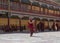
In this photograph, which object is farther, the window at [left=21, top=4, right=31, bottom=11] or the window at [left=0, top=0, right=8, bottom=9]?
the window at [left=21, top=4, right=31, bottom=11]

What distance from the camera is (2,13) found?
32.8m

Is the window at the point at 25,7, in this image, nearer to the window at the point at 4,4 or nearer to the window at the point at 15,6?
the window at the point at 15,6

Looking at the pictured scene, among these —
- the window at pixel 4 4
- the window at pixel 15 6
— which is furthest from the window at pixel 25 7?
the window at pixel 4 4

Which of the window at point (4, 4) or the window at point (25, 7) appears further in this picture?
the window at point (25, 7)

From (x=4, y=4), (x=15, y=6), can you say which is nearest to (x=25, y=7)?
(x=15, y=6)

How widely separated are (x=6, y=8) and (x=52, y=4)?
75.6ft

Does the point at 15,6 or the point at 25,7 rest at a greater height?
the point at 15,6

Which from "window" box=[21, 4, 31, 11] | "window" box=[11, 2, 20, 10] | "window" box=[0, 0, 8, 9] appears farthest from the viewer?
"window" box=[21, 4, 31, 11]

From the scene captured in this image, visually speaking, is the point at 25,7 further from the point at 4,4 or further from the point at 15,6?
the point at 4,4

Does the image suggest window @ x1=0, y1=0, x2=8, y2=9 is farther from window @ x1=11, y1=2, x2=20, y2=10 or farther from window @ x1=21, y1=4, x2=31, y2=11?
window @ x1=21, y1=4, x2=31, y2=11

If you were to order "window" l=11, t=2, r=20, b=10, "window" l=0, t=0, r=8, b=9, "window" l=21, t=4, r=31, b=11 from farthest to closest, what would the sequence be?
"window" l=21, t=4, r=31, b=11 < "window" l=11, t=2, r=20, b=10 < "window" l=0, t=0, r=8, b=9

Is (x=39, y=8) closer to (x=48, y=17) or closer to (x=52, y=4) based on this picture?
(x=48, y=17)

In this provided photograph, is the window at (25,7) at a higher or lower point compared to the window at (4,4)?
lower

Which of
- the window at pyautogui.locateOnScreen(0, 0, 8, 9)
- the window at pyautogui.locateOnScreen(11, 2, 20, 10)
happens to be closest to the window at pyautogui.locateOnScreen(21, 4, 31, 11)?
the window at pyautogui.locateOnScreen(11, 2, 20, 10)
